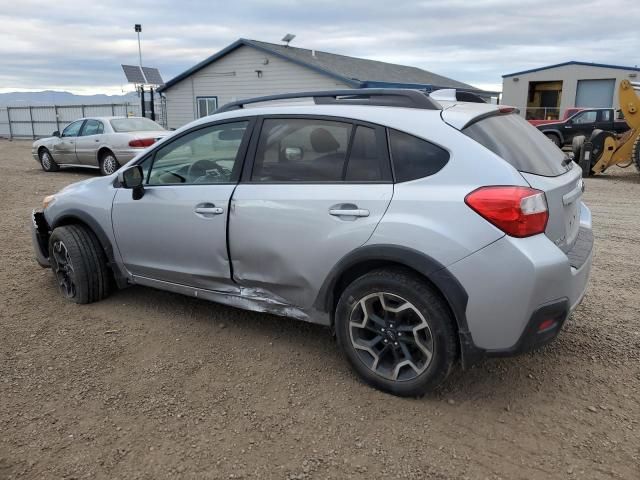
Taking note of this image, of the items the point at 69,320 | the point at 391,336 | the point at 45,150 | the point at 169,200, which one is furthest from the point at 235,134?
the point at 45,150

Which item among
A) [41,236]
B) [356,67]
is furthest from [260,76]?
[41,236]

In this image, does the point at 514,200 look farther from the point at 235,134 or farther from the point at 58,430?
the point at 58,430

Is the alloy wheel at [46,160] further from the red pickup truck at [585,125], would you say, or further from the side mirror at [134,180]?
the red pickup truck at [585,125]

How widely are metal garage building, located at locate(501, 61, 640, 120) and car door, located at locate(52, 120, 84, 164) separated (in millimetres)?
21713

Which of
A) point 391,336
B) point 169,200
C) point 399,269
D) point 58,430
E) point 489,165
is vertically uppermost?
point 489,165

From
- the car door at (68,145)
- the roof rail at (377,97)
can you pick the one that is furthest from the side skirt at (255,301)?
the car door at (68,145)

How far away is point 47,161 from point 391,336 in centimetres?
1461

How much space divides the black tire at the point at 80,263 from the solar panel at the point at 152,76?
2253 cm

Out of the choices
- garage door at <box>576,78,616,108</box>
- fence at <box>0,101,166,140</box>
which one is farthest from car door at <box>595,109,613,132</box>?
fence at <box>0,101,166,140</box>

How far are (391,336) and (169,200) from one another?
189 centimetres

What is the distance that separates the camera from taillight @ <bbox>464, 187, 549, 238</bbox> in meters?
2.53

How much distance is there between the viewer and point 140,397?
3.05 meters

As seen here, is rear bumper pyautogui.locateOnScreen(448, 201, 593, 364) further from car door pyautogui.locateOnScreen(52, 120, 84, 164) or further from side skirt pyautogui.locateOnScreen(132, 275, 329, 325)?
car door pyautogui.locateOnScreen(52, 120, 84, 164)

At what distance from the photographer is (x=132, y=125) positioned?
42.9 ft
